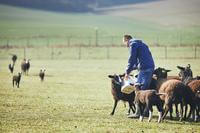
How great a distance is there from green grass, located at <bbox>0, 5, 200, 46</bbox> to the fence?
13.2m

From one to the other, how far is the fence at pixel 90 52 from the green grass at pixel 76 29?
13.2 m

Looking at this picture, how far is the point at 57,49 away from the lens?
231 ft

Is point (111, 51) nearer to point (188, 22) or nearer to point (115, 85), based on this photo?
point (115, 85)

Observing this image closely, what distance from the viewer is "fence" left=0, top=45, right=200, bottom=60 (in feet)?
210

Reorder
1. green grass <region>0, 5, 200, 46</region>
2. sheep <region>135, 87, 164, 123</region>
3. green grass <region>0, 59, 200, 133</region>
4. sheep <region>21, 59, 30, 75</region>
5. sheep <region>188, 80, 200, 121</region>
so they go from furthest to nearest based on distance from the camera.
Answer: green grass <region>0, 5, 200, 46</region>
sheep <region>21, 59, 30, 75</region>
sheep <region>188, 80, 200, 121</region>
sheep <region>135, 87, 164, 123</region>
green grass <region>0, 59, 200, 133</region>

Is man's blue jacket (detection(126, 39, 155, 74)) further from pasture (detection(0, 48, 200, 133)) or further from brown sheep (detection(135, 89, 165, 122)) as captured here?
pasture (detection(0, 48, 200, 133))

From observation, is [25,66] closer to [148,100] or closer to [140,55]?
[140,55]

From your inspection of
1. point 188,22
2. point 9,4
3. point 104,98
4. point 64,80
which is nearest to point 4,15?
point 9,4

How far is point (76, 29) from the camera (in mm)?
112500

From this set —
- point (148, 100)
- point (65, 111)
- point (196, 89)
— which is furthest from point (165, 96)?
point (65, 111)

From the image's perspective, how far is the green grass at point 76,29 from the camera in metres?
90.2

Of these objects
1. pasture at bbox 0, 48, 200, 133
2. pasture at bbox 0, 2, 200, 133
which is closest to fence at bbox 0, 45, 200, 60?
pasture at bbox 0, 2, 200, 133

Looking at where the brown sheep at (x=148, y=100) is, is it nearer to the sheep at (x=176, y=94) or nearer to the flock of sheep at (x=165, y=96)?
the flock of sheep at (x=165, y=96)

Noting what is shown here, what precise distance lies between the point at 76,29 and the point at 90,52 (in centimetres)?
4452
